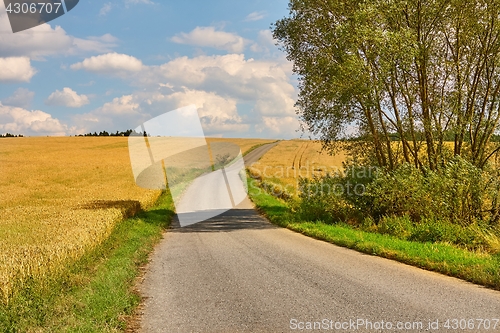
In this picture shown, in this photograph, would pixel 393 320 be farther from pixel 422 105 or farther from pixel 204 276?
pixel 422 105

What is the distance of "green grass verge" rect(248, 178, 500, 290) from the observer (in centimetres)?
898

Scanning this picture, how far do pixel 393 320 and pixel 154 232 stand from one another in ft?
38.4

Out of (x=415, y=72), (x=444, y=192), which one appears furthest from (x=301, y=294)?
(x=415, y=72)

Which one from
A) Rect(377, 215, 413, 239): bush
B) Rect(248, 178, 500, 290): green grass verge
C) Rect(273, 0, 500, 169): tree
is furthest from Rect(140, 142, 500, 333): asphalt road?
Result: Rect(273, 0, 500, 169): tree

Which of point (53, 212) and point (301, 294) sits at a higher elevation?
point (53, 212)

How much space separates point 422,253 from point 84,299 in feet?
26.1

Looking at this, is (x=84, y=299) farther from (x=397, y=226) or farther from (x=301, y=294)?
(x=397, y=226)

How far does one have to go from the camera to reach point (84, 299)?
7.65 meters

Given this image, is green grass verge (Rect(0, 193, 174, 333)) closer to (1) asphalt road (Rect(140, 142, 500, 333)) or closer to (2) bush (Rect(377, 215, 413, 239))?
(1) asphalt road (Rect(140, 142, 500, 333))

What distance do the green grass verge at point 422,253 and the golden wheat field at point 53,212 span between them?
24.4ft

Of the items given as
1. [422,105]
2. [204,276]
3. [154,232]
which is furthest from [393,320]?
[422,105]

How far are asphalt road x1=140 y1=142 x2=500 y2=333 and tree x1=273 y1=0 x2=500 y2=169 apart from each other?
27.7ft

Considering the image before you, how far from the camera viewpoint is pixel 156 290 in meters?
8.95

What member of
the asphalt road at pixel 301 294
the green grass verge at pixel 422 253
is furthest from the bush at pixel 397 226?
the asphalt road at pixel 301 294
